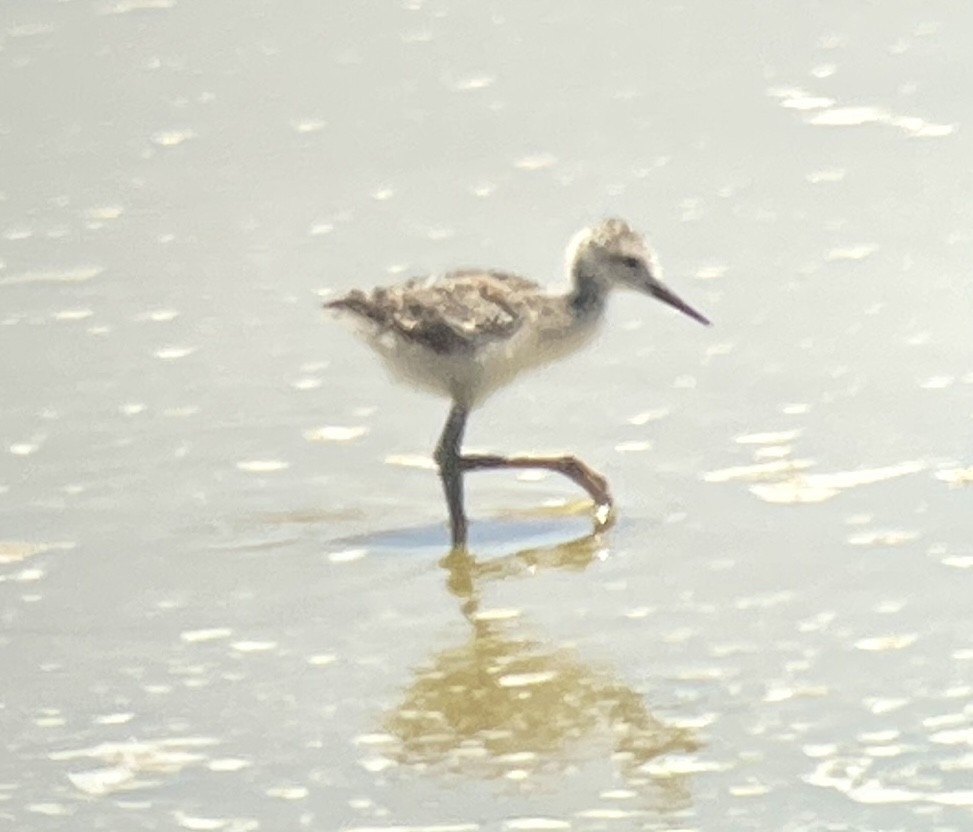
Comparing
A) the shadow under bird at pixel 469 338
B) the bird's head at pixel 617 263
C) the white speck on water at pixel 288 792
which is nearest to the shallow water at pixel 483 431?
the white speck on water at pixel 288 792

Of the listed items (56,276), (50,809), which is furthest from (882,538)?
(56,276)

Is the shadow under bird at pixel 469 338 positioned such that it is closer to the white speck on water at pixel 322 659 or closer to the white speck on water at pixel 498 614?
the white speck on water at pixel 498 614

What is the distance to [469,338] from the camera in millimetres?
6215

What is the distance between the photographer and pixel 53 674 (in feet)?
17.8

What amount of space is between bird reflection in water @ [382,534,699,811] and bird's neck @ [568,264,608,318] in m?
1.00

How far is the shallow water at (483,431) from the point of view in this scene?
4988 mm

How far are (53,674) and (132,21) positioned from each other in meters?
4.61

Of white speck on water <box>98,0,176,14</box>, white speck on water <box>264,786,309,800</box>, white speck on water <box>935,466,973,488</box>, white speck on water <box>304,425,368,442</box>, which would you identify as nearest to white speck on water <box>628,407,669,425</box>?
white speck on water <box>304,425,368,442</box>

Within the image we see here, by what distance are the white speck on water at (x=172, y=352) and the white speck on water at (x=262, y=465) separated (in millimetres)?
641

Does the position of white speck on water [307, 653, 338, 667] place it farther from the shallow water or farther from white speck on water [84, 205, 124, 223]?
white speck on water [84, 205, 124, 223]

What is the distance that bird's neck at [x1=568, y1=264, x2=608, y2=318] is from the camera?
645 centimetres

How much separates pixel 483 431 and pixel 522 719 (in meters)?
1.55

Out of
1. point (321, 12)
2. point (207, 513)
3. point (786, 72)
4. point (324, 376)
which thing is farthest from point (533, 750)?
point (321, 12)

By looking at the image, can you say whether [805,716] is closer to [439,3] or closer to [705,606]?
[705,606]
